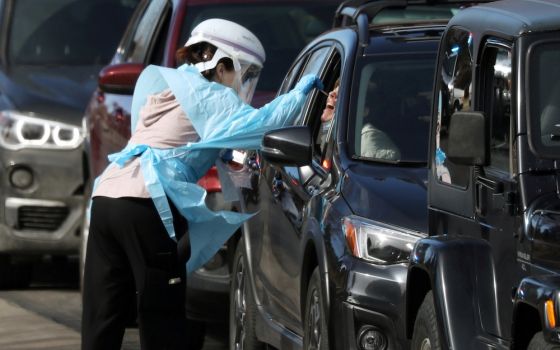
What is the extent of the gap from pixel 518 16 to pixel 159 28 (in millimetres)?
5931

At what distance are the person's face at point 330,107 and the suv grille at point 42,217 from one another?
495 centimetres

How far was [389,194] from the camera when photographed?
24.9 feet

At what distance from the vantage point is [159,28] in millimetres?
12055

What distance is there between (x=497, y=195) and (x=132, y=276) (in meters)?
2.20

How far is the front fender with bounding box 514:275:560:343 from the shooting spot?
529 centimetres

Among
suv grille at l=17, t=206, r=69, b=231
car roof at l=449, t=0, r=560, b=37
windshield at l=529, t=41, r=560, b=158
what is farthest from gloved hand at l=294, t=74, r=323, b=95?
suv grille at l=17, t=206, r=69, b=231

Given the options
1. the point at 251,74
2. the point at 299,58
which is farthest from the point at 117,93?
the point at 251,74

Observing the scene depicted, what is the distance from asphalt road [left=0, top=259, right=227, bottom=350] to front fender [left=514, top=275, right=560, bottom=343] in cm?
530

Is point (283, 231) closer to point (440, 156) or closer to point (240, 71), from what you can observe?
point (240, 71)

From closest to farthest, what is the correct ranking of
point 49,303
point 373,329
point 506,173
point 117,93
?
point 506,173 < point 373,329 < point 117,93 < point 49,303

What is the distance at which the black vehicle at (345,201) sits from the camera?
7.29 meters

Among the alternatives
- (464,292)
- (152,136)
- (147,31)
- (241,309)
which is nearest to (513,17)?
(464,292)

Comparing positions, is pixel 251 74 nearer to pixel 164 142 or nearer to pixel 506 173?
pixel 164 142

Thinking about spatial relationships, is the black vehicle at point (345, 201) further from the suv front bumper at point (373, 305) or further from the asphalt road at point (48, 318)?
the asphalt road at point (48, 318)
